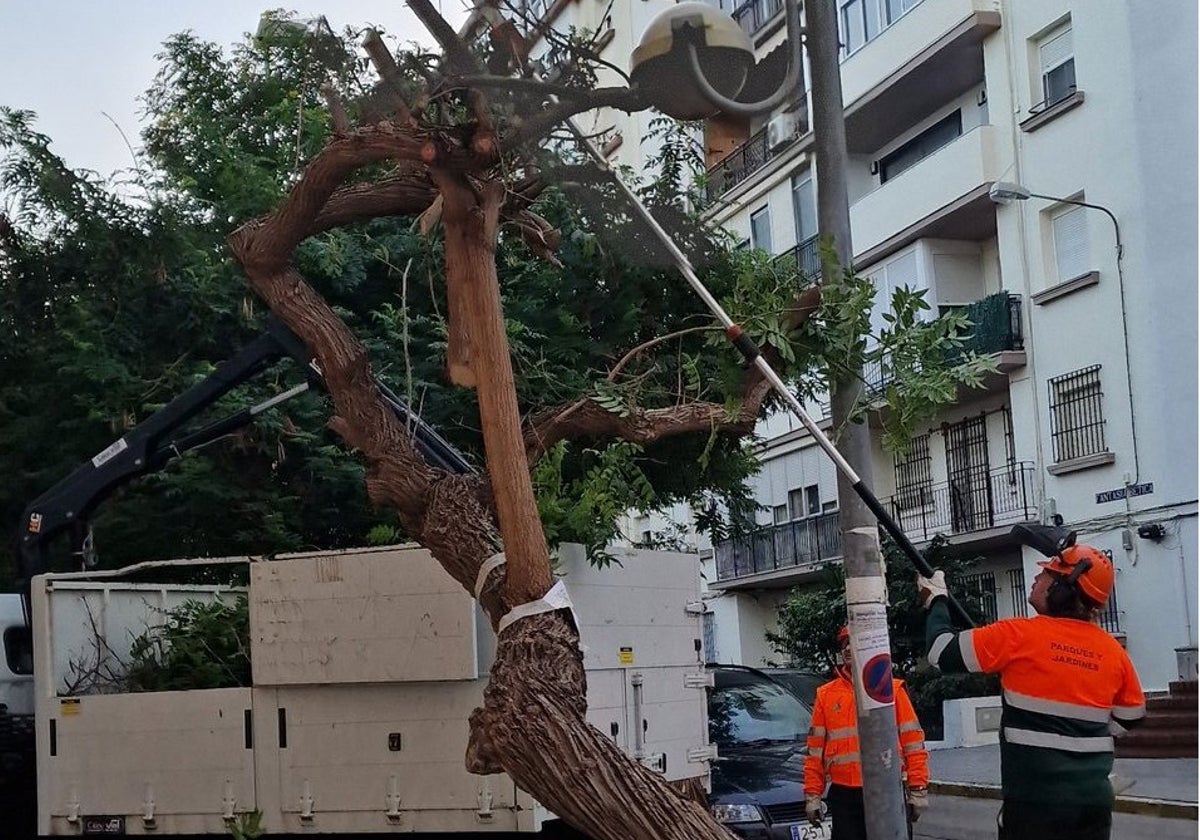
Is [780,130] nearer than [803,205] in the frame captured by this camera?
Yes

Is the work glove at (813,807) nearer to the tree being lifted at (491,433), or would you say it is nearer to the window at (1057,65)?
the tree being lifted at (491,433)

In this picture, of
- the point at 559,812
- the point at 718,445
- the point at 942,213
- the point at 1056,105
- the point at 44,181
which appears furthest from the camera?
the point at 942,213

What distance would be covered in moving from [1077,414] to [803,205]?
350 inches

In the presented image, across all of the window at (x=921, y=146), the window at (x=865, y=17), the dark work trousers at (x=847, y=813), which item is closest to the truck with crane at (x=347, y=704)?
the dark work trousers at (x=847, y=813)

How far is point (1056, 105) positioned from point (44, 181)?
45.3 feet

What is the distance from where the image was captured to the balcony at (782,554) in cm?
3041

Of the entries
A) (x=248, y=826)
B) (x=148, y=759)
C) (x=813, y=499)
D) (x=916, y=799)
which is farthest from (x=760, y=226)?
(x=916, y=799)

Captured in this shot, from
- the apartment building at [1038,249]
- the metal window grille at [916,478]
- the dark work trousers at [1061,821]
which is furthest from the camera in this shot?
the metal window grille at [916,478]

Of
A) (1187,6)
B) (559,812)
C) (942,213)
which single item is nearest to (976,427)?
(942,213)

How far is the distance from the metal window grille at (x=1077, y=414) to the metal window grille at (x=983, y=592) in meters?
2.61

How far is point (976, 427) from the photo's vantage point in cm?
2562

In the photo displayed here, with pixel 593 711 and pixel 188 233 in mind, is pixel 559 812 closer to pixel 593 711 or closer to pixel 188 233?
pixel 593 711

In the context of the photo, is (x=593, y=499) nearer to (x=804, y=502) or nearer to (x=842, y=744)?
(x=842, y=744)

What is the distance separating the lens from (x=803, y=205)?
2977cm
